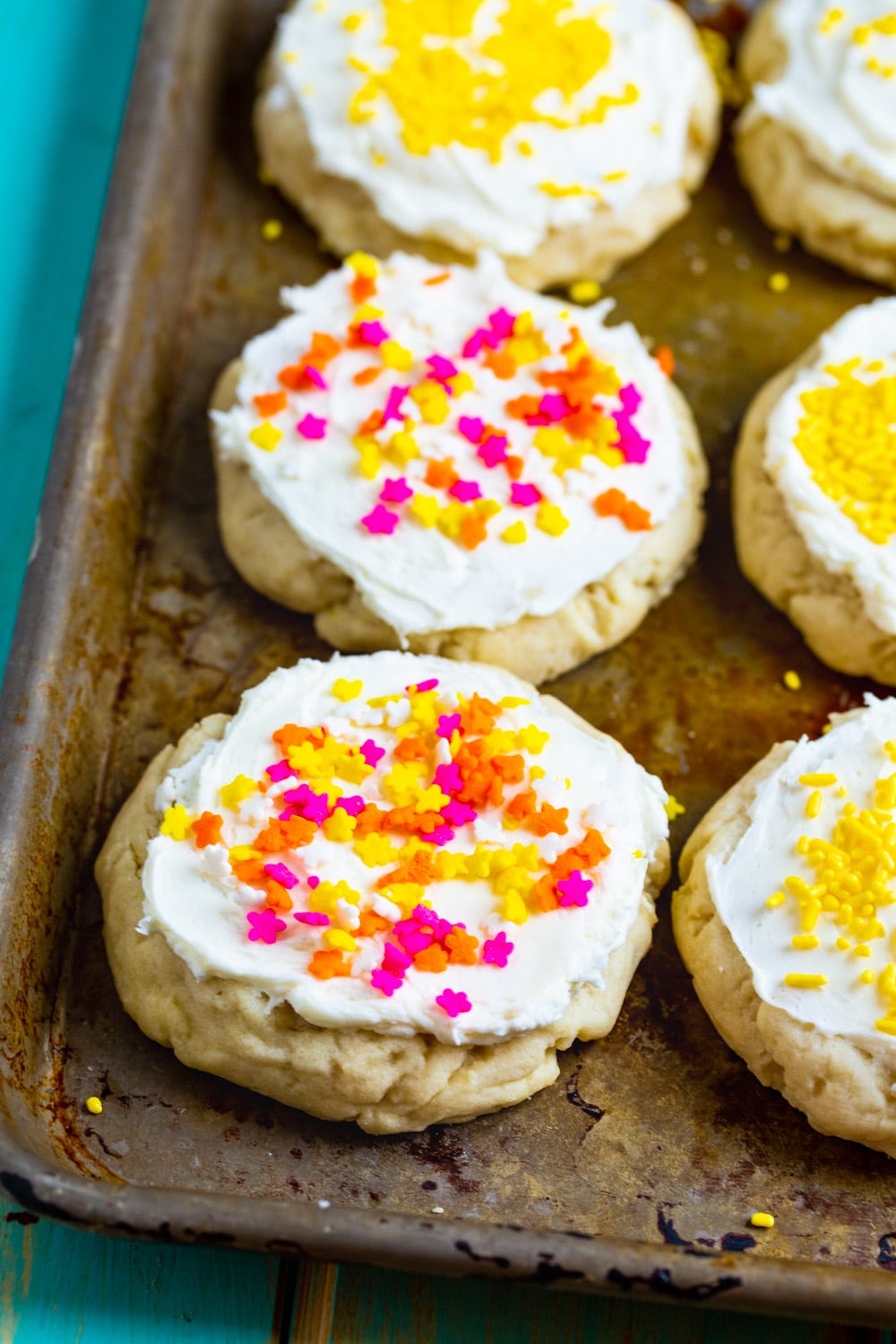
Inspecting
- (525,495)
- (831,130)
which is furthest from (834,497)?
(831,130)

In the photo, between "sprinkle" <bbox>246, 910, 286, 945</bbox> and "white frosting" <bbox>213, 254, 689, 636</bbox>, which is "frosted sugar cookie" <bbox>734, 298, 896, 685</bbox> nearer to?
"white frosting" <bbox>213, 254, 689, 636</bbox>

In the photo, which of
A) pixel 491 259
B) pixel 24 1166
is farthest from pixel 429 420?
pixel 24 1166

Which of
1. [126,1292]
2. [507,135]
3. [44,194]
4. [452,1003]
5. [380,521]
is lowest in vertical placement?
[126,1292]

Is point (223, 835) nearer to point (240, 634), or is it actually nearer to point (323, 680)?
point (323, 680)

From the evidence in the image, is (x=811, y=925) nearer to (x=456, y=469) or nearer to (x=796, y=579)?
(x=796, y=579)

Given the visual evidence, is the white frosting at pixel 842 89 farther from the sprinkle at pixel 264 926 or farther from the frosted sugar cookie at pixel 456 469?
the sprinkle at pixel 264 926

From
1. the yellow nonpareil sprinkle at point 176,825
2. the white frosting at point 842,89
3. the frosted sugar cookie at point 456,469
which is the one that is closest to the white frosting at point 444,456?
the frosted sugar cookie at point 456,469
